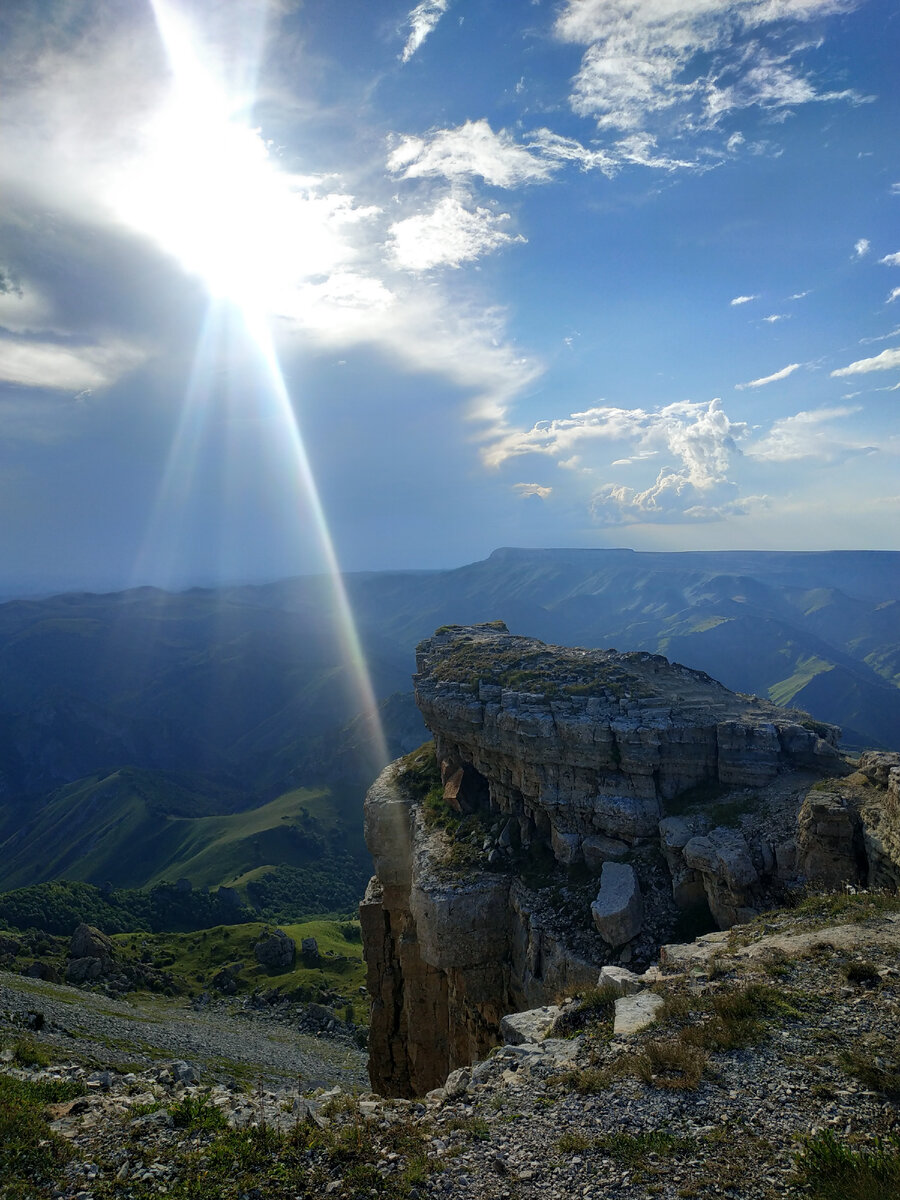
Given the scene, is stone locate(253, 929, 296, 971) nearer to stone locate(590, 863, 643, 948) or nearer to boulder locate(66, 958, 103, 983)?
boulder locate(66, 958, 103, 983)

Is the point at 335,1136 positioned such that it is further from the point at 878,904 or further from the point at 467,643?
the point at 467,643

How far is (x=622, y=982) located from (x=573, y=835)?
42.7ft

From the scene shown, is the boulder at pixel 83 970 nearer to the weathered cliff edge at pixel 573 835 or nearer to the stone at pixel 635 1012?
the weathered cliff edge at pixel 573 835

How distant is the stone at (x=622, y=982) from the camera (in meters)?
17.2

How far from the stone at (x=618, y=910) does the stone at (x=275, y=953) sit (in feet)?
271

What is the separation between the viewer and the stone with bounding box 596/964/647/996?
1720 cm

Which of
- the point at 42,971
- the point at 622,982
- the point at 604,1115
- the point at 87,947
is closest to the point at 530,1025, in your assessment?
the point at 622,982

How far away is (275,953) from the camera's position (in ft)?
297

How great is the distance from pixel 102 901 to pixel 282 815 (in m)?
58.2

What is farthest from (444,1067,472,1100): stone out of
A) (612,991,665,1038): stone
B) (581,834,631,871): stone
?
(581,834,631,871): stone

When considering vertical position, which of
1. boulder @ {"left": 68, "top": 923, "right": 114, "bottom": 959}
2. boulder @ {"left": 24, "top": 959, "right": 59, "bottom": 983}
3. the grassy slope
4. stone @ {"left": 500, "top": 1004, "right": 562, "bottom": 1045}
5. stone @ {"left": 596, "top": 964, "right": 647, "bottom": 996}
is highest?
stone @ {"left": 596, "top": 964, "right": 647, "bottom": 996}

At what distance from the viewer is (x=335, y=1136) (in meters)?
12.2

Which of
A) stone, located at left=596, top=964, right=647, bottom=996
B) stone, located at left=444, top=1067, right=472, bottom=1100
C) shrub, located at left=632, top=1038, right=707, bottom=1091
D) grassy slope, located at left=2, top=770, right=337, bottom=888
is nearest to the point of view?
shrub, located at left=632, top=1038, right=707, bottom=1091

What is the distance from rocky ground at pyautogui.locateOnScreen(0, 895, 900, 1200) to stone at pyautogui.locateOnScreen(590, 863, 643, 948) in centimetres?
712
